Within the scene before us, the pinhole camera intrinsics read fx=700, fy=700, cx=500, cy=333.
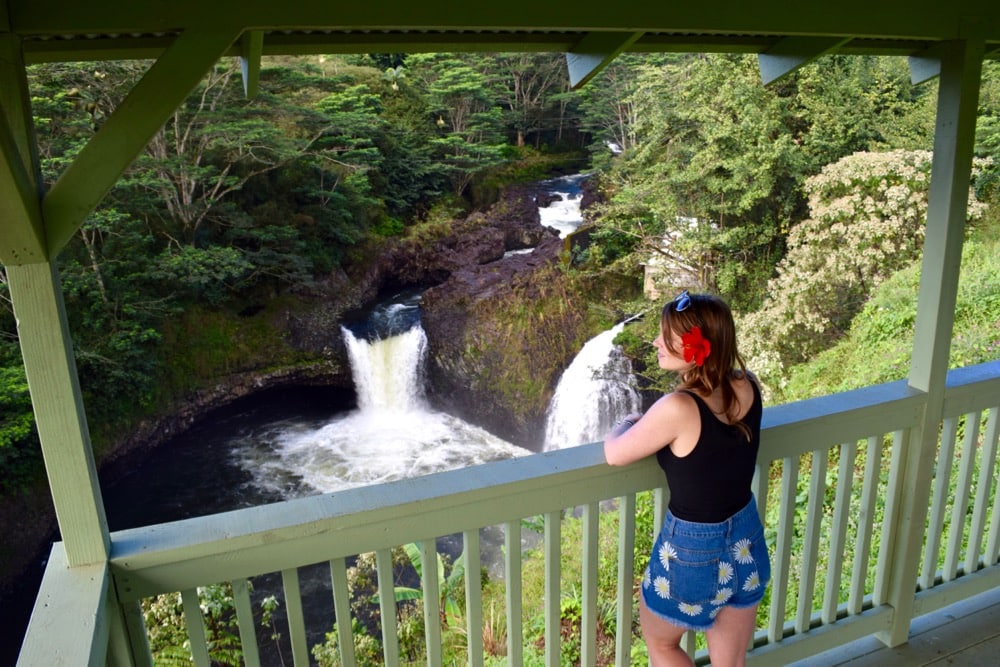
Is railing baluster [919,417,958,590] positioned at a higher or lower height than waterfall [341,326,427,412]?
higher

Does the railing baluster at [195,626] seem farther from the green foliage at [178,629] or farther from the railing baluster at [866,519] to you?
the green foliage at [178,629]

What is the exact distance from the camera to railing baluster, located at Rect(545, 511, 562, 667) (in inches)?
62.1

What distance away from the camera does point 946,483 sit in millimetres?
2090

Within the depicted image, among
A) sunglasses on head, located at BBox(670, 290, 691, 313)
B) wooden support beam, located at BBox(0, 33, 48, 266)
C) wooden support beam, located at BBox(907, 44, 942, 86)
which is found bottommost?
sunglasses on head, located at BBox(670, 290, 691, 313)

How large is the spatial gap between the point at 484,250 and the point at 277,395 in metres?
4.59

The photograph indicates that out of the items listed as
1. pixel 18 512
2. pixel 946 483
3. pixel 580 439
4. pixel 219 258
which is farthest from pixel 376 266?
pixel 946 483

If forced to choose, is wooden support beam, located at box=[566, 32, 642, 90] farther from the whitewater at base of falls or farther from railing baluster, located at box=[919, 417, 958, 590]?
the whitewater at base of falls

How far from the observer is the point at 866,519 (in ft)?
6.53

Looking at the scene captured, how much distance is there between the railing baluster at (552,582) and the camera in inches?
62.1

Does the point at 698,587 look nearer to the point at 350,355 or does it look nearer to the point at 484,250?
the point at 350,355

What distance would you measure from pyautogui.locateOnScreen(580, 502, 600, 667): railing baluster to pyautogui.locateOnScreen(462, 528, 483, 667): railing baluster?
0.27 m

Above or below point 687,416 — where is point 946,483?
below

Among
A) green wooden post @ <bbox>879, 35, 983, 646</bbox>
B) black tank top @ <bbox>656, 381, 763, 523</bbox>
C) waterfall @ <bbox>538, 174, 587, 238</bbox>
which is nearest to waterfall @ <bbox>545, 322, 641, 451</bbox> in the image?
waterfall @ <bbox>538, 174, 587, 238</bbox>

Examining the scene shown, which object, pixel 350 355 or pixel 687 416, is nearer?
pixel 687 416
